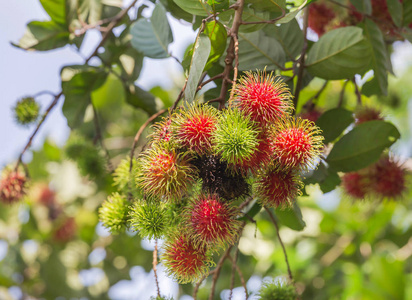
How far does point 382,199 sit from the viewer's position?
1587 millimetres

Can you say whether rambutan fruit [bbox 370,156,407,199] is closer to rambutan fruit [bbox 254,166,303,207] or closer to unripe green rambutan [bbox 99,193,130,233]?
rambutan fruit [bbox 254,166,303,207]

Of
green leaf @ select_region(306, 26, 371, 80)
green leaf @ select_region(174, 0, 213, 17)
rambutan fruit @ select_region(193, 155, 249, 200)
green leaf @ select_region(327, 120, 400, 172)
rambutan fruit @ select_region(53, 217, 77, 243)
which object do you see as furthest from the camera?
rambutan fruit @ select_region(53, 217, 77, 243)

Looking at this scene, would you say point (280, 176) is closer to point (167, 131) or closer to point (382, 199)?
point (167, 131)

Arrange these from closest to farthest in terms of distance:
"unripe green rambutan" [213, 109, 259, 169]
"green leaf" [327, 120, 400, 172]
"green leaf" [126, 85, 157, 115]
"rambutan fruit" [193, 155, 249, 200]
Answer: "unripe green rambutan" [213, 109, 259, 169] < "rambutan fruit" [193, 155, 249, 200] < "green leaf" [327, 120, 400, 172] < "green leaf" [126, 85, 157, 115]

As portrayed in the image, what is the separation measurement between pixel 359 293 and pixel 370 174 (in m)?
1.32

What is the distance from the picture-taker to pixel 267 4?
3.58ft

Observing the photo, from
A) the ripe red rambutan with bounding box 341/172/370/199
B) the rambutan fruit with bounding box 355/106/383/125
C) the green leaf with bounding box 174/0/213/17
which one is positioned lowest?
the ripe red rambutan with bounding box 341/172/370/199

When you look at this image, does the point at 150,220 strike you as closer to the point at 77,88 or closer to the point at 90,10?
the point at 77,88

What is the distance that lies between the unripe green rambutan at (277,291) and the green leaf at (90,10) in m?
1.17

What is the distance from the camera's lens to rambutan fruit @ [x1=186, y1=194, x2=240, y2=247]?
91 cm

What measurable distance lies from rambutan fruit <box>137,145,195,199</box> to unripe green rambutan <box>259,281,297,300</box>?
38 centimetres

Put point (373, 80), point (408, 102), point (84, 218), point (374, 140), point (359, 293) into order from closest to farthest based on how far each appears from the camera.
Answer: point (374, 140) < point (373, 80) < point (359, 293) < point (84, 218) < point (408, 102)

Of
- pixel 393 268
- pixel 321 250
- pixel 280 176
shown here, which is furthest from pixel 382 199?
pixel 393 268

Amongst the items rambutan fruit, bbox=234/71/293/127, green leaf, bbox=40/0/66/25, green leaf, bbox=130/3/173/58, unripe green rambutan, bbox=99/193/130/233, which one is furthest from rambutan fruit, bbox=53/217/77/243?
rambutan fruit, bbox=234/71/293/127
